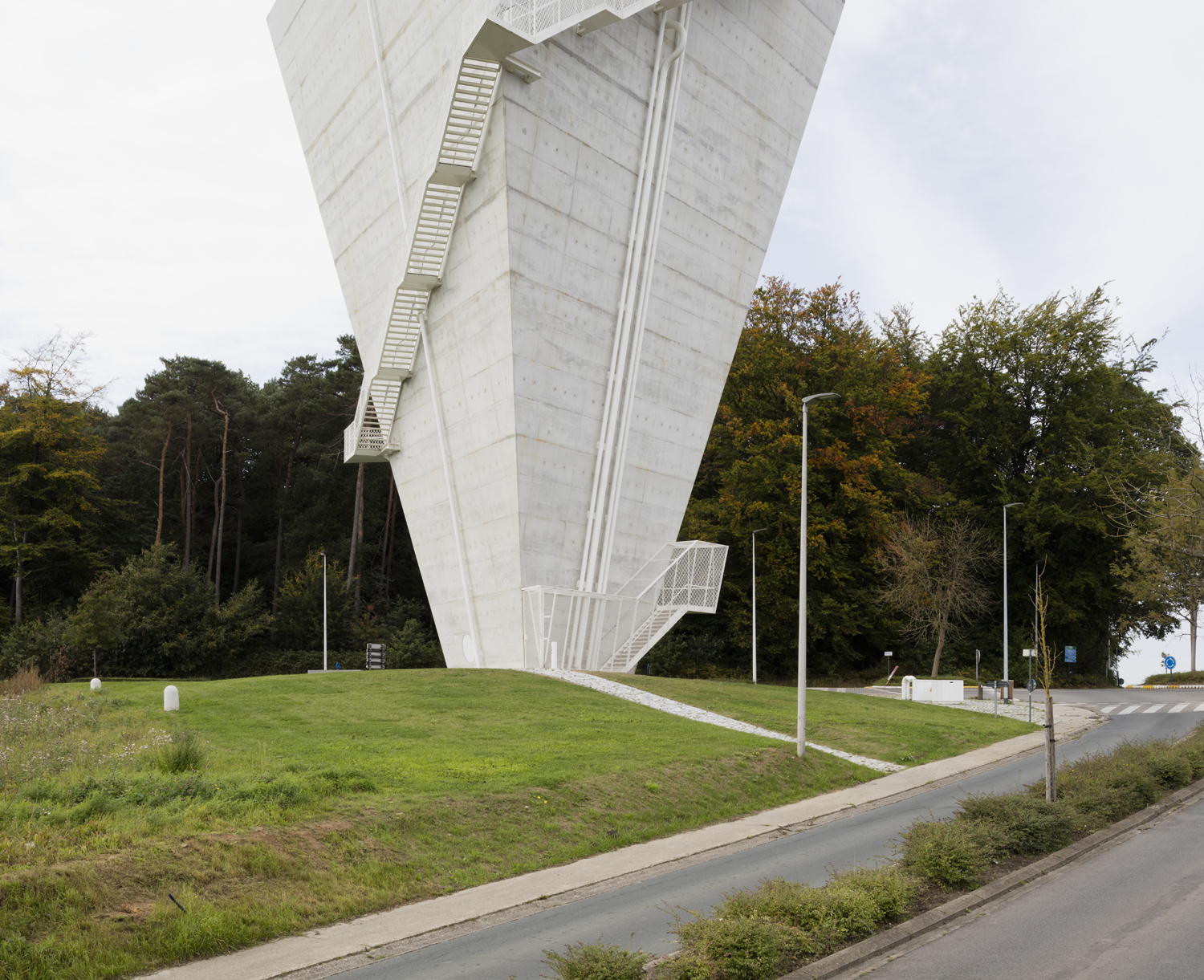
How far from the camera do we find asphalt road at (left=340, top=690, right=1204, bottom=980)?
855cm

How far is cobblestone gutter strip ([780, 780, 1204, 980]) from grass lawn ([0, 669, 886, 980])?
4629 millimetres

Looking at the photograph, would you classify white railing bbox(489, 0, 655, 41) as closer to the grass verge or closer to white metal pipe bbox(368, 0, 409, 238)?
white metal pipe bbox(368, 0, 409, 238)

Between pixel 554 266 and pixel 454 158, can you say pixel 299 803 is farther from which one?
pixel 454 158

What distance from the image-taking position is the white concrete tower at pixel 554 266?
95.5ft

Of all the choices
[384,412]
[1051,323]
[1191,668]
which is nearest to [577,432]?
[384,412]

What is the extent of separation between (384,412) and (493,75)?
1336 cm

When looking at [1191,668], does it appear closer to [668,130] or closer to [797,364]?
[797,364]

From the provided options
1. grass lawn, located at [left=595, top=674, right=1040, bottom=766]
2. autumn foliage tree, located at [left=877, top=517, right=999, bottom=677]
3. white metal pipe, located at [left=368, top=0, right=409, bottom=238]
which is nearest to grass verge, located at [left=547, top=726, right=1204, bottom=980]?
grass lawn, located at [left=595, top=674, right=1040, bottom=766]

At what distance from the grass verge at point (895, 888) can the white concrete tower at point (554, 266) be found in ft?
56.4

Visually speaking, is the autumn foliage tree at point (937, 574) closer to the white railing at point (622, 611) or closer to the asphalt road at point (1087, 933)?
the white railing at point (622, 611)

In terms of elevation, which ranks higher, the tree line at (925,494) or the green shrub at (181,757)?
the tree line at (925,494)

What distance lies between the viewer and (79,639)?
4531 centimetres

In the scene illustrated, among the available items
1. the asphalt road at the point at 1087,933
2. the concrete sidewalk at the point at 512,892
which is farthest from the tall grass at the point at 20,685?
the asphalt road at the point at 1087,933

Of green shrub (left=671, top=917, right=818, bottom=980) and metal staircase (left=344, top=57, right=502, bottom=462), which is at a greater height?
metal staircase (left=344, top=57, right=502, bottom=462)
